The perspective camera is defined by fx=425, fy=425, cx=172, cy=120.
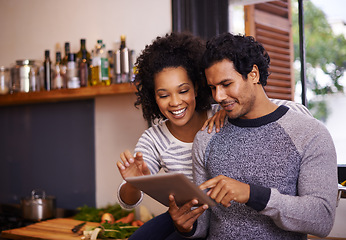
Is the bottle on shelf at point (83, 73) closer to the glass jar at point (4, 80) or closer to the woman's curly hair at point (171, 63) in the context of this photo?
the glass jar at point (4, 80)

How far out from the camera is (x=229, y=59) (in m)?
1.37

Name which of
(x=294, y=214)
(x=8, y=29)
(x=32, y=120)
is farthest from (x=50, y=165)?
(x=294, y=214)

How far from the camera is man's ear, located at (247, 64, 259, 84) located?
1.39 metres

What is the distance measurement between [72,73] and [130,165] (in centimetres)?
143

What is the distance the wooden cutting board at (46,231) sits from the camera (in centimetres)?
231

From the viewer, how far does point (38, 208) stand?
2770 millimetres

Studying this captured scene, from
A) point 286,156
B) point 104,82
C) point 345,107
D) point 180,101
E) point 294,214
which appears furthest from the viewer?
point 345,107

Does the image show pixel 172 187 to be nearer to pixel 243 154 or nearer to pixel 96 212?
pixel 243 154

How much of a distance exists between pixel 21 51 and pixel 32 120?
1.72ft

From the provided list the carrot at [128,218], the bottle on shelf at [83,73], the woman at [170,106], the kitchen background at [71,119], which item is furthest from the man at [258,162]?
the bottle on shelf at [83,73]

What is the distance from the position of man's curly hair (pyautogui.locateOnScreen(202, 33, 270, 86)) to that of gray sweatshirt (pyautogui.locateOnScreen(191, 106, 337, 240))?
17cm

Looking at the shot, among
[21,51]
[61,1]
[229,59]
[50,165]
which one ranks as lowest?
[50,165]

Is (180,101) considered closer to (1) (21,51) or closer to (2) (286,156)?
(2) (286,156)

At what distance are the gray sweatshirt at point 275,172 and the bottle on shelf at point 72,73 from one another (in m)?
1.41
